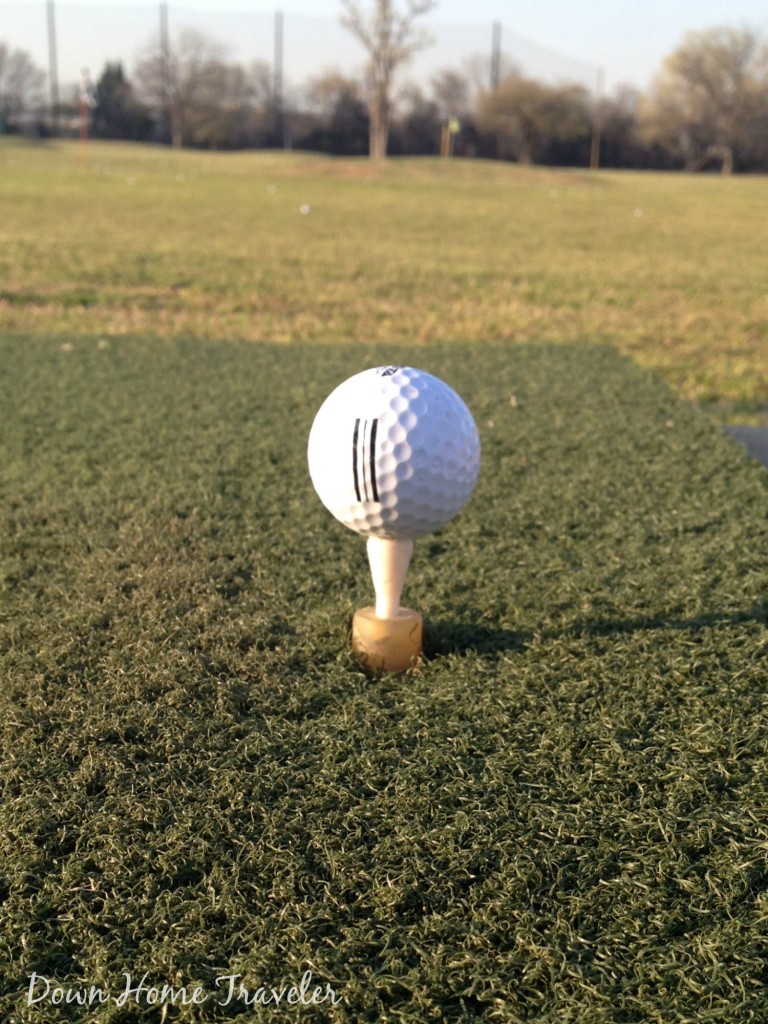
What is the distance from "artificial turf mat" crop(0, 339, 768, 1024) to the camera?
5.14 feet

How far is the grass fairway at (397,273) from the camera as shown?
7957mm

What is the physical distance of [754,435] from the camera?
5070mm

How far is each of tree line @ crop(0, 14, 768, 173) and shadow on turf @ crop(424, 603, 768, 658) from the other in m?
52.8

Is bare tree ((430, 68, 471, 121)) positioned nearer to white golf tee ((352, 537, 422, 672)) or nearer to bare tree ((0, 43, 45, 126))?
bare tree ((0, 43, 45, 126))

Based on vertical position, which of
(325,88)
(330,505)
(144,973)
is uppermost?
(325,88)

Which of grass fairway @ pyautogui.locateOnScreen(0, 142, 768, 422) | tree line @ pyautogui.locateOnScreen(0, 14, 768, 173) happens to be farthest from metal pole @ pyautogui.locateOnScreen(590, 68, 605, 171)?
grass fairway @ pyautogui.locateOnScreen(0, 142, 768, 422)

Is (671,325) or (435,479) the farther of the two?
(671,325)

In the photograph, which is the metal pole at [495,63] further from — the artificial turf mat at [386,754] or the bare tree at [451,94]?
the artificial turf mat at [386,754]

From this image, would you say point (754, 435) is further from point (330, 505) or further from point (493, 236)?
point (493, 236)

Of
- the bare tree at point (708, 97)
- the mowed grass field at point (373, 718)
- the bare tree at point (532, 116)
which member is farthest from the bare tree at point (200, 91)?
the mowed grass field at point (373, 718)

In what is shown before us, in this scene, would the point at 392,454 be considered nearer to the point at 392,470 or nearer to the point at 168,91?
the point at 392,470

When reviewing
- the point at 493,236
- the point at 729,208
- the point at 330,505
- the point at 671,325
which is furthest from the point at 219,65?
the point at 330,505

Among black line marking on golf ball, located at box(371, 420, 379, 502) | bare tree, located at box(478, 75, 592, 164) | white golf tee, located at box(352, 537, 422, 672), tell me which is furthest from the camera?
bare tree, located at box(478, 75, 592, 164)

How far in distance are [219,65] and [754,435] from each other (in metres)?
60.4
